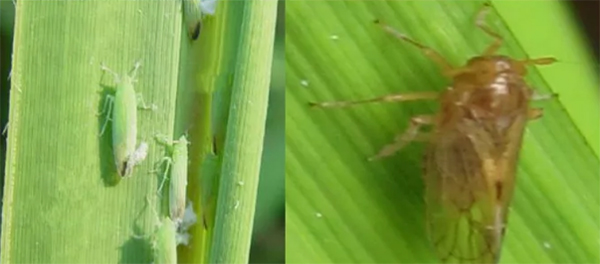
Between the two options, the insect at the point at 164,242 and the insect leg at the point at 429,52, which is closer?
the insect at the point at 164,242

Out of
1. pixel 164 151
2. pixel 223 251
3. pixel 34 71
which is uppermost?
pixel 34 71

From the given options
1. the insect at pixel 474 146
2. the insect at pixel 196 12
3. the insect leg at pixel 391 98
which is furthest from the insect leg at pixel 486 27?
the insect at pixel 196 12

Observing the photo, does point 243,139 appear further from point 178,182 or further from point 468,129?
point 468,129

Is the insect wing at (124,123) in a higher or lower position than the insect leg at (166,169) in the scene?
higher

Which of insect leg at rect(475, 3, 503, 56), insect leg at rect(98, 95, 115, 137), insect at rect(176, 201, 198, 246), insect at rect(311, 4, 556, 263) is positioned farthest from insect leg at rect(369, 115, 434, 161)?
insect leg at rect(98, 95, 115, 137)

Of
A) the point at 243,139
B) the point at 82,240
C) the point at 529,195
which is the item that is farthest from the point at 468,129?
the point at 82,240

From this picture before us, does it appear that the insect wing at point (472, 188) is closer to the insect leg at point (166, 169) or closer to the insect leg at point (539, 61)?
the insect leg at point (539, 61)

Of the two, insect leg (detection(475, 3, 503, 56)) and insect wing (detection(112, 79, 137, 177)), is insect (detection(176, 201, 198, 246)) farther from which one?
insect leg (detection(475, 3, 503, 56))
